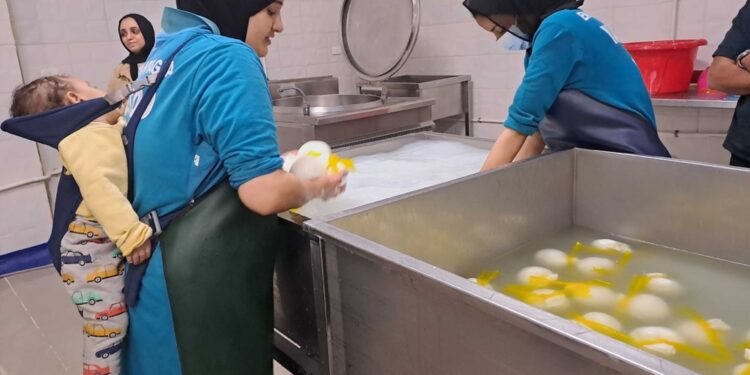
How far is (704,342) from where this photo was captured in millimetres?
969

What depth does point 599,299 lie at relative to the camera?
113cm

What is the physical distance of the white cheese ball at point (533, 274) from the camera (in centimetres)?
122

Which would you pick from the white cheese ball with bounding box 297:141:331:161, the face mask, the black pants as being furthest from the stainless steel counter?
the white cheese ball with bounding box 297:141:331:161

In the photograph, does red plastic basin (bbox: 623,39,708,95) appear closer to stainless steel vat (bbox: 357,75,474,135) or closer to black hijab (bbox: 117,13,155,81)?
stainless steel vat (bbox: 357,75,474,135)

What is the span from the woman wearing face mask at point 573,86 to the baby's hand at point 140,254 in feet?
3.13

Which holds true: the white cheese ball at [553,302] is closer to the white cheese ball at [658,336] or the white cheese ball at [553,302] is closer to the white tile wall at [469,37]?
the white cheese ball at [658,336]

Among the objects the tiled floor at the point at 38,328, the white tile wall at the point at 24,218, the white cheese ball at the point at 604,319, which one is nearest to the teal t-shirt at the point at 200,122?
the white cheese ball at the point at 604,319

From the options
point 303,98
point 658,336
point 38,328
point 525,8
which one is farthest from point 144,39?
point 658,336

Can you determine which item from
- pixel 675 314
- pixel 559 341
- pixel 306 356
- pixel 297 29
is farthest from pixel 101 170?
pixel 297 29

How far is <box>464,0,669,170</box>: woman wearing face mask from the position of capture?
1453 millimetres

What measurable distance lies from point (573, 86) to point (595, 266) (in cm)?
55

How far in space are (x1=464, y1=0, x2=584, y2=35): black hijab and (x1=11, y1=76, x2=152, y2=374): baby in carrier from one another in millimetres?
1044

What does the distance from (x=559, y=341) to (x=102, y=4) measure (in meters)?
3.84

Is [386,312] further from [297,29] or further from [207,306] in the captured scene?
[297,29]
